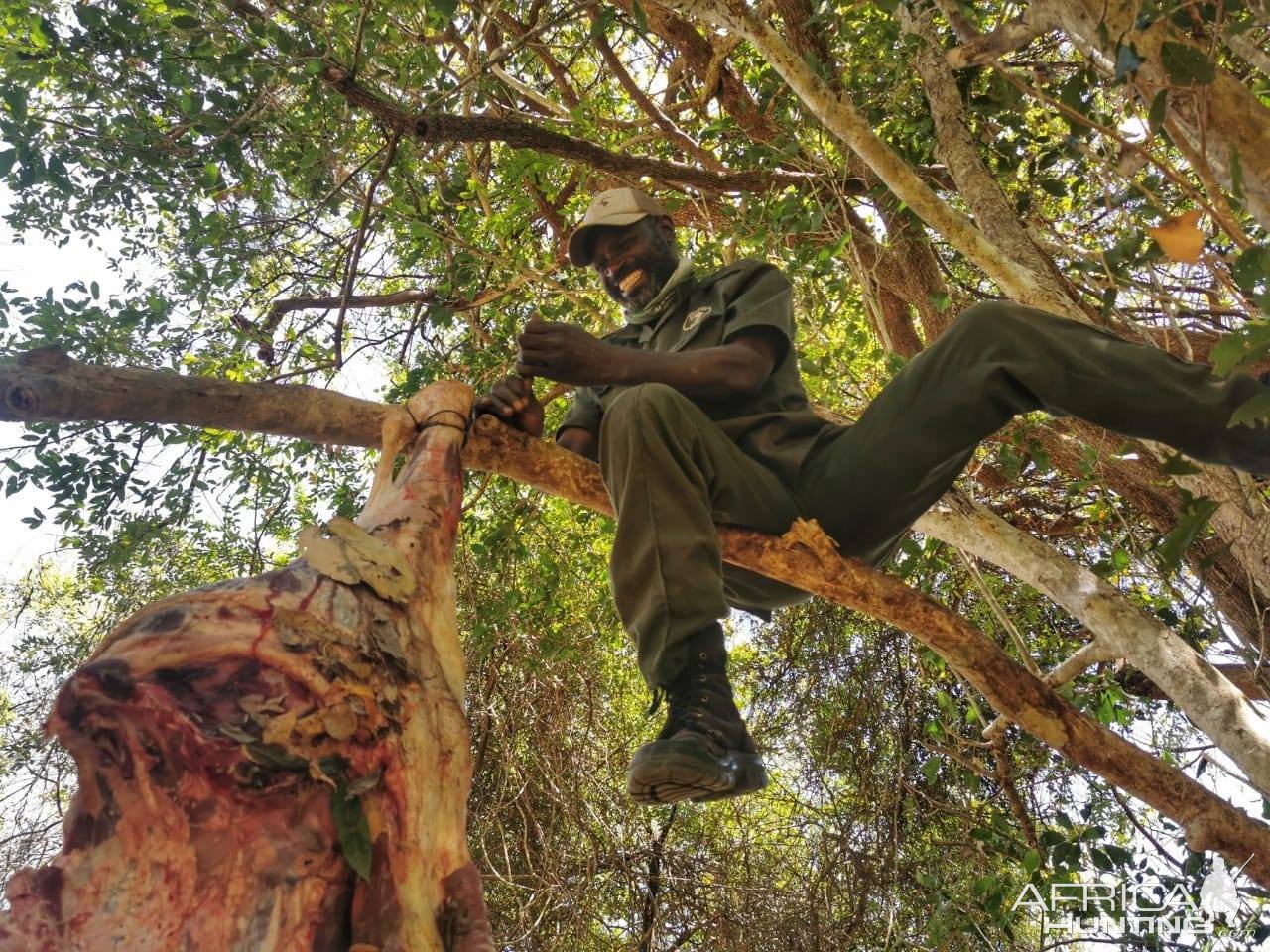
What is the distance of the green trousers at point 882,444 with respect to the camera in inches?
92.2

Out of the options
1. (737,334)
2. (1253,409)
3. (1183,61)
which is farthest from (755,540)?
(1183,61)

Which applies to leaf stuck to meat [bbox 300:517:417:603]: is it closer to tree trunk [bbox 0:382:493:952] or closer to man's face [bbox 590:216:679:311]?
tree trunk [bbox 0:382:493:952]

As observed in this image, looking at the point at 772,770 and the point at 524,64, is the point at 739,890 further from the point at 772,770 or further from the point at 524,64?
the point at 524,64

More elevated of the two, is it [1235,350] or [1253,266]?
[1253,266]

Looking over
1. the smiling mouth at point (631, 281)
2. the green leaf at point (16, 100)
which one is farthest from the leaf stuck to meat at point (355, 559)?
the green leaf at point (16, 100)

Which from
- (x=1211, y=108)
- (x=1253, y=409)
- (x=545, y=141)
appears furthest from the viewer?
(x=545, y=141)

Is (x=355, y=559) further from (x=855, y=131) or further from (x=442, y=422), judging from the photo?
(x=855, y=131)

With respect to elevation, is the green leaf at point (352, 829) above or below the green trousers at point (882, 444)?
below

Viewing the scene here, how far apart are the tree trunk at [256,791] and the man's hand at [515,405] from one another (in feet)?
3.76

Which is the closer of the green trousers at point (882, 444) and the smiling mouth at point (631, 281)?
the green trousers at point (882, 444)

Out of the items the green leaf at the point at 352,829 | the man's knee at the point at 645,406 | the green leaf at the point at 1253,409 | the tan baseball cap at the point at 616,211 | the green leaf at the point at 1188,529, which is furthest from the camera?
Answer: the tan baseball cap at the point at 616,211

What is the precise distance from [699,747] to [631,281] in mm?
1804

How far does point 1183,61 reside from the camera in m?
2.15

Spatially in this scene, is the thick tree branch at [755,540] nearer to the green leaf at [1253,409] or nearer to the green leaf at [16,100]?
the green leaf at [1253,409]
